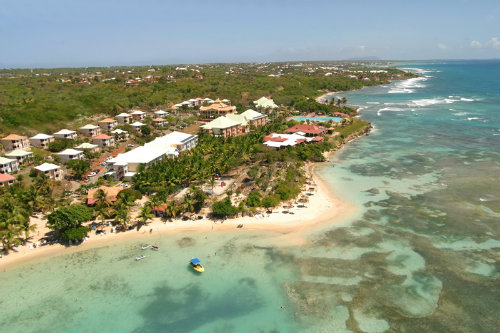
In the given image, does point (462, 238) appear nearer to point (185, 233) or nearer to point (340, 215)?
point (340, 215)

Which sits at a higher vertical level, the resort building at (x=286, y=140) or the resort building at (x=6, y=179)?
the resort building at (x=286, y=140)

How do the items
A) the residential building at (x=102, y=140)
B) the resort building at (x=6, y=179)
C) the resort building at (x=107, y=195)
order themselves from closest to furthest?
the resort building at (x=107, y=195)
the resort building at (x=6, y=179)
the residential building at (x=102, y=140)

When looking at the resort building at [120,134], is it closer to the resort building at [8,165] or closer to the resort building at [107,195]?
the resort building at [8,165]

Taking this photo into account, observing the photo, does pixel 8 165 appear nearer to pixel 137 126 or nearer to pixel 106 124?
pixel 106 124

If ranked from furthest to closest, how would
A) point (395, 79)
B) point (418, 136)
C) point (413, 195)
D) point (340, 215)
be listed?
point (395, 79), point (418, 136), point (413, 195), point (340, 215)

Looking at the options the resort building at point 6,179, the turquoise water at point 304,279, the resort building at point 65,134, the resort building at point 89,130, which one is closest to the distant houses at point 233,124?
the resort building at point 89,130

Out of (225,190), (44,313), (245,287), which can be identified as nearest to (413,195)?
(225,190)
